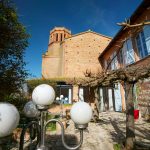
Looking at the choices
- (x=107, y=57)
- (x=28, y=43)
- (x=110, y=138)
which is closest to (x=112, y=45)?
(x=107, y=57)

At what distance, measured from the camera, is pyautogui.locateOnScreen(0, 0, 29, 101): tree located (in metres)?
7.55

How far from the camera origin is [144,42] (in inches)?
439

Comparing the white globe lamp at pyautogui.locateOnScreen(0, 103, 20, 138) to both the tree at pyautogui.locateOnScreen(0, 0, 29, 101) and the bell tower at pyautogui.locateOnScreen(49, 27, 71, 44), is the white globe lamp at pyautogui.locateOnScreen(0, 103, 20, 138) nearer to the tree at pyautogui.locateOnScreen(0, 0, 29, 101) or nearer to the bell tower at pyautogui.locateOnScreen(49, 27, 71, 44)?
the tree at pyautogui.locateOnScreen(0, 0, 29, 101)

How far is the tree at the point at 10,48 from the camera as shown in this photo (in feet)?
24.8

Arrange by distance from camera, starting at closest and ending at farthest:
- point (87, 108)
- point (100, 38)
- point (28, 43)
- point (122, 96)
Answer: point (87, 108)
point (28, 43)
point (122, 96)
point (100, 38)

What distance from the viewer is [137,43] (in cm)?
1214

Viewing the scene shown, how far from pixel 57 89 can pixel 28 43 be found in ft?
33.7

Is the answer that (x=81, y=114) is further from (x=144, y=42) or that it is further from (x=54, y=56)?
(x=54, y=56)

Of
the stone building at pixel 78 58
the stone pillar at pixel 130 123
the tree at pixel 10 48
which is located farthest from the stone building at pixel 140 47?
the stone building at pixel 78 58

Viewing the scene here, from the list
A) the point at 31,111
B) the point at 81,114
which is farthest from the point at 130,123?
the point at 81,114

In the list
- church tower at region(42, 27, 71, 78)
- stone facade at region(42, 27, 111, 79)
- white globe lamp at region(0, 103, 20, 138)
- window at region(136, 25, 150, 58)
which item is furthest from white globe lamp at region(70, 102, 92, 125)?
church tower at region(42, 27, 71, 78)

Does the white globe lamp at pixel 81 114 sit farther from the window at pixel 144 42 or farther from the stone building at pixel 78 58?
the stone building at pixel 78 58

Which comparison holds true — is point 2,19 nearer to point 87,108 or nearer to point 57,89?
point 87,108

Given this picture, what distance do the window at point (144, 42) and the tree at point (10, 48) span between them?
24.6 feet
